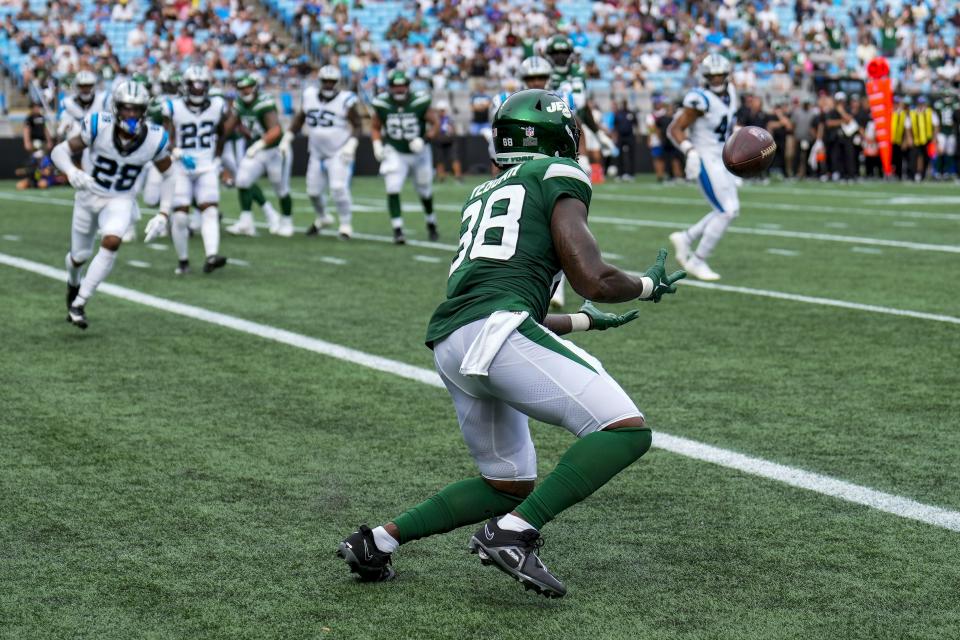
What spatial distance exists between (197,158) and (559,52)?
11.5ft

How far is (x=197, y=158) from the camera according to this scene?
41.3 feet

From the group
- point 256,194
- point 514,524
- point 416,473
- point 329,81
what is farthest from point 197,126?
point 514,524

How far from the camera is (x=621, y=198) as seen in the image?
74.8 feet

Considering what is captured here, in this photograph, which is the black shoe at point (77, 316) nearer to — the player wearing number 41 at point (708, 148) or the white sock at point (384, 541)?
the player wearing number 41 at point (708, 148)

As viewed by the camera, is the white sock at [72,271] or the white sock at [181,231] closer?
the white sock at [72,271]

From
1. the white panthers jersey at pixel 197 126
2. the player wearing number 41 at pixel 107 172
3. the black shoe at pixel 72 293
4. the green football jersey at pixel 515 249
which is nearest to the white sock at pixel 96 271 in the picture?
the player wearing number 41 at pixel 107 172

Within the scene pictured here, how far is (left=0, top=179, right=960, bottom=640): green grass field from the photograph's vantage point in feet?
12.7

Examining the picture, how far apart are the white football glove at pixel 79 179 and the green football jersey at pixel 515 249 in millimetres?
5528

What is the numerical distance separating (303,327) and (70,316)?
1.50 m

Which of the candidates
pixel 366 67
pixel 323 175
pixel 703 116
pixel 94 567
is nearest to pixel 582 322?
pixel 94 567

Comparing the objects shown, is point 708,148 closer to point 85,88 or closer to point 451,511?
point 85,88

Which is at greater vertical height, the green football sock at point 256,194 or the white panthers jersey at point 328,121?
the white panthers jersey at point 328,121

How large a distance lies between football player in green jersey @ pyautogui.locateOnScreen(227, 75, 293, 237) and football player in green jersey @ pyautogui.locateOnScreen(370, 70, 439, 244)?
1162mm

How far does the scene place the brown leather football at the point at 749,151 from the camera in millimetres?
5574
